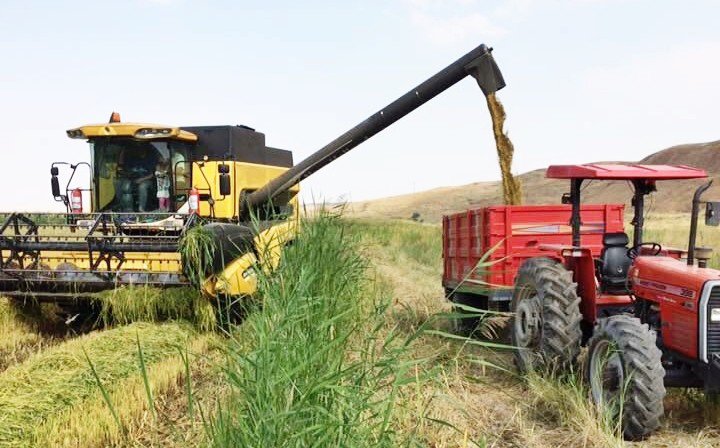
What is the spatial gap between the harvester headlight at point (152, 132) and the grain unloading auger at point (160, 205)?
0.01m

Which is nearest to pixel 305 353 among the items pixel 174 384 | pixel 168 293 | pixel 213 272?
pixel 174 384

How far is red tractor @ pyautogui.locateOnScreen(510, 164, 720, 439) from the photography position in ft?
14.3

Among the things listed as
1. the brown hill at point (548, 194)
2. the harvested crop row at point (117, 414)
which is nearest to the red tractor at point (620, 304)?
the harvested crop row at point (117, 414)

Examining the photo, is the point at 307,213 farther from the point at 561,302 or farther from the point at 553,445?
the point at 553,445

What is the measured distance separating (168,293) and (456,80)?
4.68 metres

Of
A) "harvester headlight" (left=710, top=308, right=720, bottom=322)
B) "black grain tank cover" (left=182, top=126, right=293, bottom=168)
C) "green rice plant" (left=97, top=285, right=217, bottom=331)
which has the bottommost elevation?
"green rice plant" (left=97, top=285, right=217, bottom=331)

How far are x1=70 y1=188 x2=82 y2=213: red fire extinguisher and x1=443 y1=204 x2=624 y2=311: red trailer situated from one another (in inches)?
200

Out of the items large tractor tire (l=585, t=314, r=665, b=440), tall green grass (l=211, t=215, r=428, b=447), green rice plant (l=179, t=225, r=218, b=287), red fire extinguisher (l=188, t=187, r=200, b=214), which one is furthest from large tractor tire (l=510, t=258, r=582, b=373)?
red fire extinguisher (l=188, t=187, r=200, b=214)

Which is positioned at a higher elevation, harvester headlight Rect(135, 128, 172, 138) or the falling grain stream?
harvester headlight Rect(135, 128, 172, 138)

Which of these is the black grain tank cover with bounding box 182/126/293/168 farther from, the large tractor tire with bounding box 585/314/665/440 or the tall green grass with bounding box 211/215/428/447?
the large tractor tire with bounding box 585/314/665/440

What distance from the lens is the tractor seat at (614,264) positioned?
565cm

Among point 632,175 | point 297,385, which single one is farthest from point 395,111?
point 297,385

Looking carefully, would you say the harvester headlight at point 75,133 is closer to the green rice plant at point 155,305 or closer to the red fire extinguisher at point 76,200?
the red fire extinguisher at point 76,200

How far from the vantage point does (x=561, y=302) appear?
544cm
